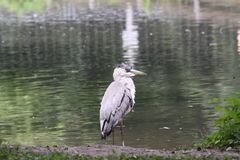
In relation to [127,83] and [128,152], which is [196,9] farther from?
[128,152]

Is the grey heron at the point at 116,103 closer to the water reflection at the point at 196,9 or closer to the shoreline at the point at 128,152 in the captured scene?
the shoreline at the point at 128,152

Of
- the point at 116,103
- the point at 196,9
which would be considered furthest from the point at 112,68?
the point at 196,9

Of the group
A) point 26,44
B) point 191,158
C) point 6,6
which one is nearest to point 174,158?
point 191,158

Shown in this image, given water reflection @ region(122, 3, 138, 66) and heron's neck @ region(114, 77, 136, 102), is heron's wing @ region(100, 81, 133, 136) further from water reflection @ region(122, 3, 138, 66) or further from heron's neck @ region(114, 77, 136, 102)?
water reflection @ region(122, 3, 138, 66)

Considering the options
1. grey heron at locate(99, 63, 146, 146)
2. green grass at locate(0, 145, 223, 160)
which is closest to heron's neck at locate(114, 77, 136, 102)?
grey heron at locate(99, 63, 146, 146)

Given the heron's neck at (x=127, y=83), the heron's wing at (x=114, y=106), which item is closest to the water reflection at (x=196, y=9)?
the heron's neck at (x=127, y=83)

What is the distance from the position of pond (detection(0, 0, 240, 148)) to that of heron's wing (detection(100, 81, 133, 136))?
50.4 inches

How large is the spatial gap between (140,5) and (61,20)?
22.2ft

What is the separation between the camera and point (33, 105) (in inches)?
570

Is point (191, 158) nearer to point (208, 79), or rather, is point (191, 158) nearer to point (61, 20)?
point (208, 79)

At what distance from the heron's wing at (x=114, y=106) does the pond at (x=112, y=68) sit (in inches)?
50.4

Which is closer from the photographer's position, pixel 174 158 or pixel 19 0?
pixel 174 158

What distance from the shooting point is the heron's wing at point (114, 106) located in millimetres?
9719

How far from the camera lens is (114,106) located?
9805mm
